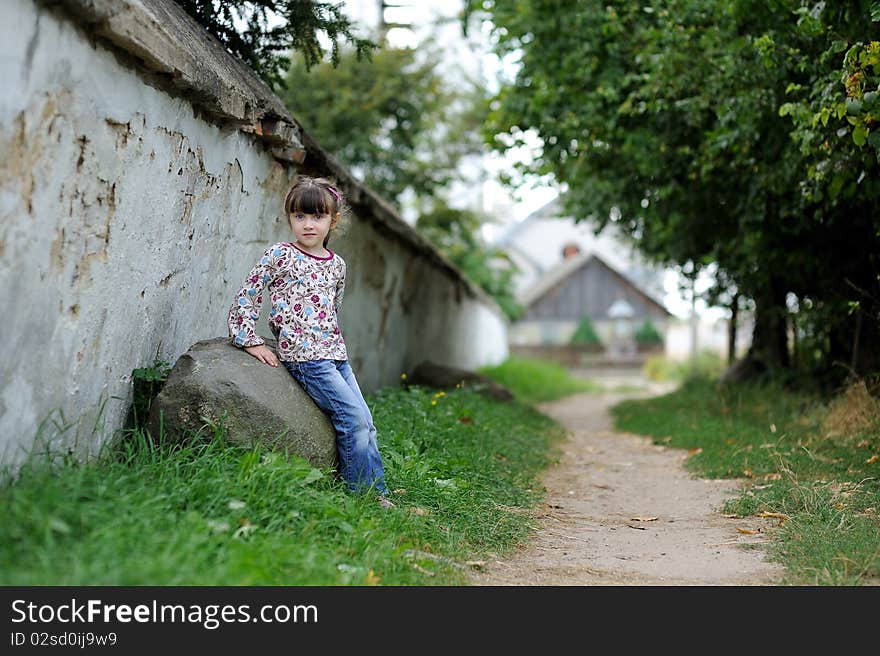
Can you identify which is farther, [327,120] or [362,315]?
[327,120]

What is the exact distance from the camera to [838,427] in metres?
7.42

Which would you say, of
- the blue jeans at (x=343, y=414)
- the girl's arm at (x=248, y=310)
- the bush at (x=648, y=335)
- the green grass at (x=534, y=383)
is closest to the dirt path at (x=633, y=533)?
the blue jeans at (x=343, y=414)

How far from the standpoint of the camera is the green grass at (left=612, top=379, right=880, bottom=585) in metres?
4.00

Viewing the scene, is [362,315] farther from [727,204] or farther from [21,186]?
[21,186]

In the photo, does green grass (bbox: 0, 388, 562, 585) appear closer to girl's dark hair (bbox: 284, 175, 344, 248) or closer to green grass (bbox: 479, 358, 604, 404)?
girl's dark hair (bbox: 284, 175, 344, 248)

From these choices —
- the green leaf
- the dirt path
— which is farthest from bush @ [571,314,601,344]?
the green leaf

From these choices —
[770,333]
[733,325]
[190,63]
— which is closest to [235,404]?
[190,63]

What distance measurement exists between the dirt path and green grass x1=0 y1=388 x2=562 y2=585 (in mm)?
220

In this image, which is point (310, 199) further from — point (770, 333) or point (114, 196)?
point (770, 333)

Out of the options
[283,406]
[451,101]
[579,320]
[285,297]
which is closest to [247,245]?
[285,297]

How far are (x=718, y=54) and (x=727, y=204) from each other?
2.37 metres

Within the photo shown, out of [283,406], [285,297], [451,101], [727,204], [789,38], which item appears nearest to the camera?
[283,406]

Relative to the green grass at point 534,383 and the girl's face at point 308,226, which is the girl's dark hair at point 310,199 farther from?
the green grass at point 534,383
